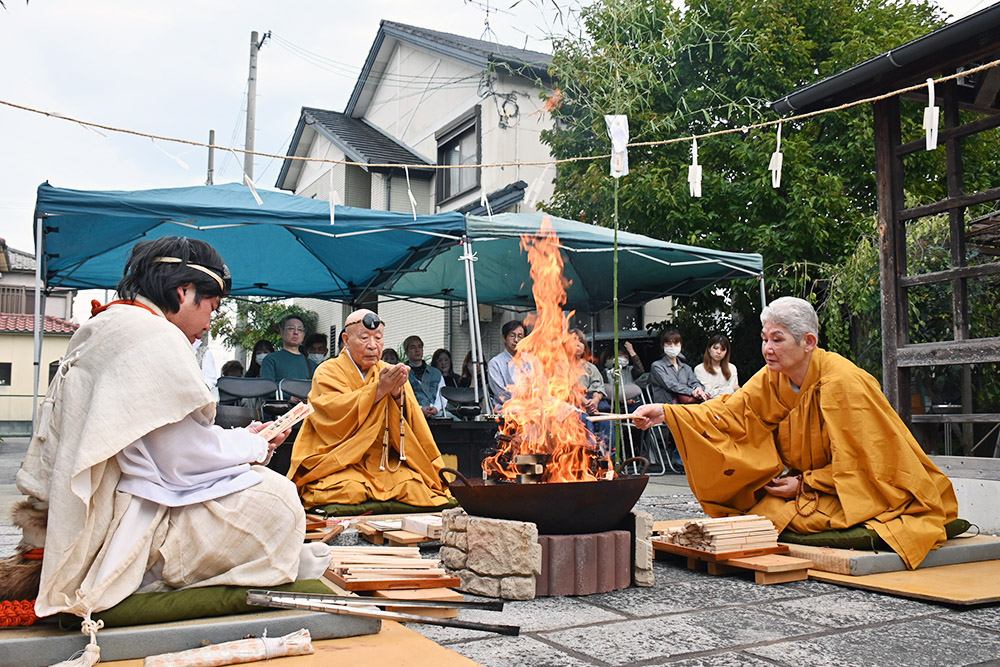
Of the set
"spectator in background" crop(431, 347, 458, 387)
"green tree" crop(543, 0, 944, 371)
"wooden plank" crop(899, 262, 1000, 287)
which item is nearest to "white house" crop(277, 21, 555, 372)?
"green tree" crop(543, 0, 944, 371)

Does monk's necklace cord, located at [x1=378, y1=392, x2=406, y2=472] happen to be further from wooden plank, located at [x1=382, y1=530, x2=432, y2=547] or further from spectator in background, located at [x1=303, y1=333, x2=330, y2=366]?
spectator in background, located at [x1=303, y1=333, x2=330, y2=366]

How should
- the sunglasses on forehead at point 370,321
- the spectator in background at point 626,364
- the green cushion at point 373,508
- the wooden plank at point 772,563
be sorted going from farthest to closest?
the spectator in background at point 626,364 → the sunglasses on forehead at point 370,321 → the green cushion at point 373,508 → the wooden plank at point 772,563

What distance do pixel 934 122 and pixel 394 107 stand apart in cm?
1765

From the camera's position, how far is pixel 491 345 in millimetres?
17078

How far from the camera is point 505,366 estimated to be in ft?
30.9

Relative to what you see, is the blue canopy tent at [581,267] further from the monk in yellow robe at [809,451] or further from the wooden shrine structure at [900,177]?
the monk in yellow robe at [809,451]

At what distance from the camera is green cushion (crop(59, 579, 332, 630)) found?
8.64 ft

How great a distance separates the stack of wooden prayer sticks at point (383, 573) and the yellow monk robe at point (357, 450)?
2.18 m

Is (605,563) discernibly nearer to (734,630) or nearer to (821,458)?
(734,630)

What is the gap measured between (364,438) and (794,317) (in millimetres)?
3259

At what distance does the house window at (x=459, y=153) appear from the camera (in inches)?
696

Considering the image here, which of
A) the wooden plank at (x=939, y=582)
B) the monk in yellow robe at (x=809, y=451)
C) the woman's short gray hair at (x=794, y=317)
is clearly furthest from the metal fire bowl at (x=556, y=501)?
the woman's short gray hair at (x=794, y=317)

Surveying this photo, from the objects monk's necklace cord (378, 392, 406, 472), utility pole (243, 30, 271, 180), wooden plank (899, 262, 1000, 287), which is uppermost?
utility pole (243, 30, 271, 180)

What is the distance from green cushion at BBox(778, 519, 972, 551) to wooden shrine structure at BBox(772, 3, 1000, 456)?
210 centimetres
